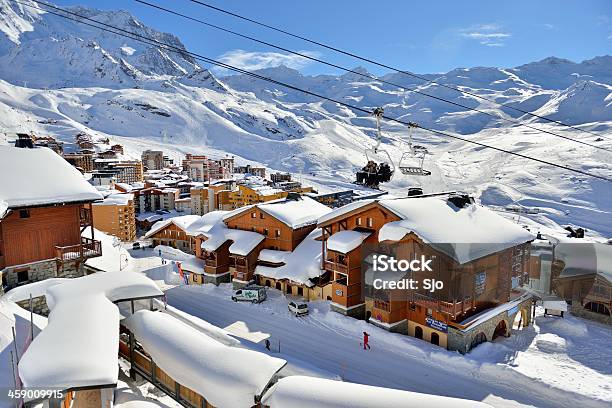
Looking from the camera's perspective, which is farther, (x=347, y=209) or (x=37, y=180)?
(x=347, y=209)

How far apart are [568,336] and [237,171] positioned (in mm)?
109349

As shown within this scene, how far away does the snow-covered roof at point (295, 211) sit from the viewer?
3189 centimetres

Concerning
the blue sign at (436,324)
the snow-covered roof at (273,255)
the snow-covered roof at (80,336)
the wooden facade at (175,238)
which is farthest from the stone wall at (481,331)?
the wooden facade at (175,238)

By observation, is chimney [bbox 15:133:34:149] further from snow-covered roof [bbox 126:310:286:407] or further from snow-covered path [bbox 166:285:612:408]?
snow-covered path [bbox 166:285:612:408]

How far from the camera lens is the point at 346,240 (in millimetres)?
25641

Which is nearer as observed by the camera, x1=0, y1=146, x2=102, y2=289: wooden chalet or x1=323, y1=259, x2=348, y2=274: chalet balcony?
x1=0, y1=146, x2=102, y2=289: wooden chalet

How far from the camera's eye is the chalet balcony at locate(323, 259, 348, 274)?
25953 millimetres

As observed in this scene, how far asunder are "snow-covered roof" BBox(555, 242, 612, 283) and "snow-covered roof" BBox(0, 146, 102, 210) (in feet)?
102

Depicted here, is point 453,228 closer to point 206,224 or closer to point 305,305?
point 305,305

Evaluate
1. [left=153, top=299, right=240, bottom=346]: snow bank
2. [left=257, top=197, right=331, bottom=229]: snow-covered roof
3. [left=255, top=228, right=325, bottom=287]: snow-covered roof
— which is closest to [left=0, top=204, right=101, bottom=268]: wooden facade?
[left=153, top=299, right=240, bottom=346]: snow bank

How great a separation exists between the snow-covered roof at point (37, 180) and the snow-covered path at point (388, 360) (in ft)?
37.6

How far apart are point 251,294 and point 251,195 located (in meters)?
36.2

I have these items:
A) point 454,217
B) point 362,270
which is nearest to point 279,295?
point 362,270

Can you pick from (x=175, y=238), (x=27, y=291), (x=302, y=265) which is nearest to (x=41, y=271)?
(x=27, y=291)
